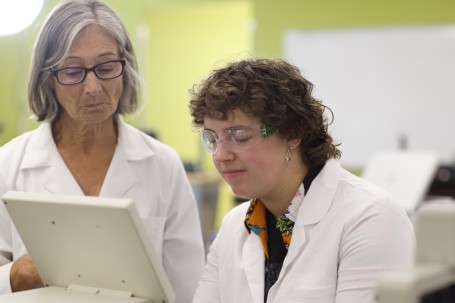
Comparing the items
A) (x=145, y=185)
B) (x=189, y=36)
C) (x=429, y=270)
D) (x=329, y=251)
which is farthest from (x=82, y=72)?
(x=189, y=36)

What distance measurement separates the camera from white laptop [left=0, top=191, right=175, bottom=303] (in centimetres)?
123

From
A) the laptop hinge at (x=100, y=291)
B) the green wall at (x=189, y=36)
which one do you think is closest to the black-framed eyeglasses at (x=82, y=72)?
the laptop hinge at (x=100, y=291)

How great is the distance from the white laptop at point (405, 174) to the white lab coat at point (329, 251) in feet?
5.78

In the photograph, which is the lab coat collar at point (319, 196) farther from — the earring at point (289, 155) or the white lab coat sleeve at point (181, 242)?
the white lab coat sleeve at point (181, 242)

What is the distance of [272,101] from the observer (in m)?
1.41

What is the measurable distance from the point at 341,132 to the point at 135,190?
4651 mm

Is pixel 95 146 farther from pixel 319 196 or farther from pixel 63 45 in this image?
pixel 319 196

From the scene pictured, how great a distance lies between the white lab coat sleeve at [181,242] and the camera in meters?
1.79

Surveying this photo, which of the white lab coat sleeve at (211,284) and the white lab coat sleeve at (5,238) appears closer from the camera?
the white lab coat sleeve at (211,284)

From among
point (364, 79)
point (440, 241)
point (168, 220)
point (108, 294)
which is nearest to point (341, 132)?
point (364, 79)

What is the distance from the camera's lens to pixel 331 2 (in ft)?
20.4

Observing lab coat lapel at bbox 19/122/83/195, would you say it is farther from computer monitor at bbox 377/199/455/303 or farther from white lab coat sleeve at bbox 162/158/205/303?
computer monitor at bbox 377/199/455/303

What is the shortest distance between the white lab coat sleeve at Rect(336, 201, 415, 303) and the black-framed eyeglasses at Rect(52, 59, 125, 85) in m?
0.73

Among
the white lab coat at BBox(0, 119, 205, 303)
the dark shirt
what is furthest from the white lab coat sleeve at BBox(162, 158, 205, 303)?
the dark shirt
